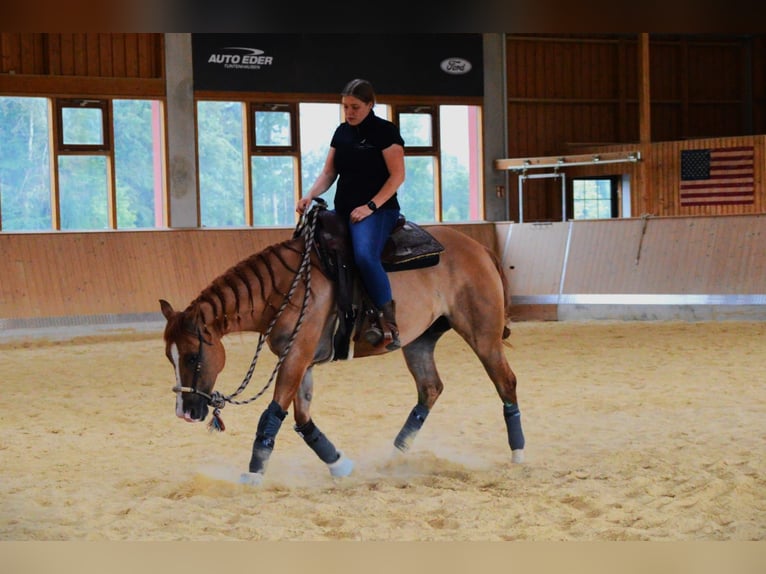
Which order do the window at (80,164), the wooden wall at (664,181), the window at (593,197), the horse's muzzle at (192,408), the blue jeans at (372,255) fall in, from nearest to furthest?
the horse's muzzle at (192,408), the blue jeans at (372,255), the window at (80,164), the wooden wall at (664,181), the window at (593,197)

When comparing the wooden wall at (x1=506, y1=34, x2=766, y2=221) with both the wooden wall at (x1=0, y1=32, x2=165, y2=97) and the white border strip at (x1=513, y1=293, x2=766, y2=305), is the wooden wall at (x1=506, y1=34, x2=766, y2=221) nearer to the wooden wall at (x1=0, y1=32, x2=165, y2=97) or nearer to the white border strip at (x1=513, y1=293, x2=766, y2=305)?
the white border strip at (x1=513, y1=293, x2=766, y2=305)

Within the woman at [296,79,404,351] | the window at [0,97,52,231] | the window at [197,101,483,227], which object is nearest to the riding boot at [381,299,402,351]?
the woman at [296,79,404,351]

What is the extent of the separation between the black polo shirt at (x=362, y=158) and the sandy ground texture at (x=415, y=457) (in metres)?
1.48

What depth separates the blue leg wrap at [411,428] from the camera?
5613 mm

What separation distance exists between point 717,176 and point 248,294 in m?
16.0

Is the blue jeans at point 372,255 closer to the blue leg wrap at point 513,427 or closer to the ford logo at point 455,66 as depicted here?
the blue leg wrap at point 513,427

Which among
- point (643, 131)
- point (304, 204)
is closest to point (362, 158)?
point (304, 204)

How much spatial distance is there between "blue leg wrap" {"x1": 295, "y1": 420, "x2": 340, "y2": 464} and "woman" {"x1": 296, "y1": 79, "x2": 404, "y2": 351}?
0.54m

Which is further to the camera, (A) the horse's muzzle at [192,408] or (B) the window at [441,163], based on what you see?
(B) the window at [441,163]

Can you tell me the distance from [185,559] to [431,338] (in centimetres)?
499

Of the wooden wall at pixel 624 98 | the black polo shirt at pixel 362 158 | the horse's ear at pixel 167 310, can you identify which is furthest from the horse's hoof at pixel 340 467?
the wooden wall at pixel 624 98

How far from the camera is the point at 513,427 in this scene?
18.1 feet

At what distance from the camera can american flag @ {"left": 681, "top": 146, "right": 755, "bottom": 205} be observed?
18.7 meters

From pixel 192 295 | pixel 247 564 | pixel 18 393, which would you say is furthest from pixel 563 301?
pixel 247 564
